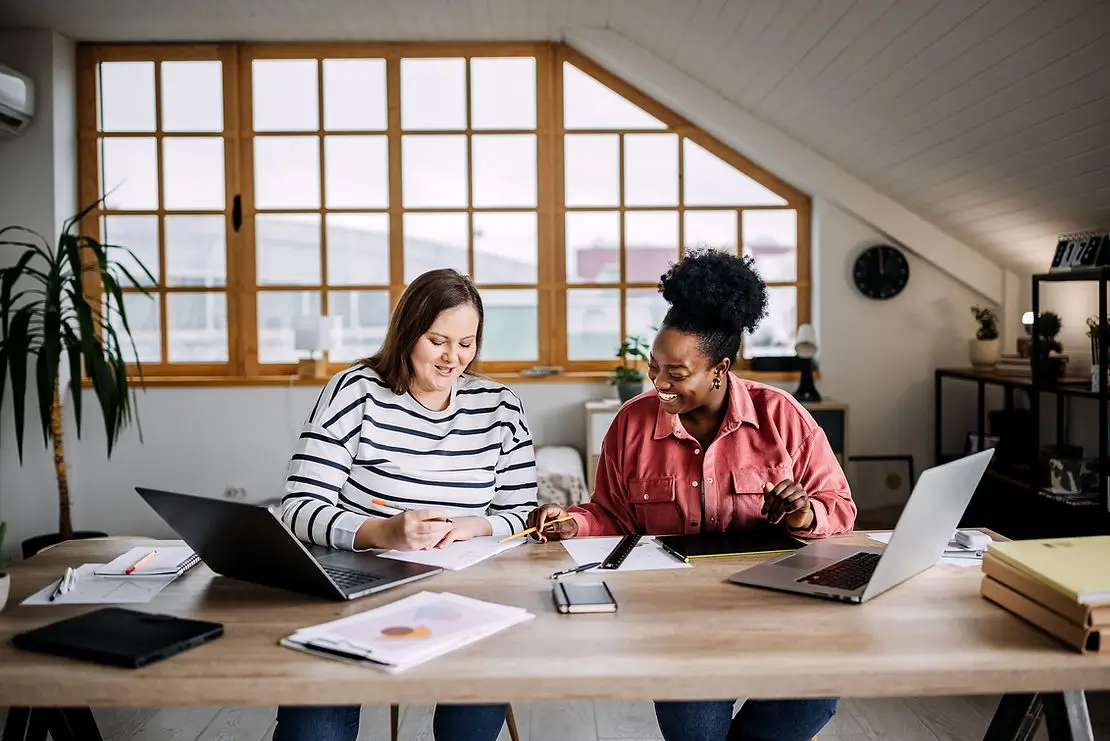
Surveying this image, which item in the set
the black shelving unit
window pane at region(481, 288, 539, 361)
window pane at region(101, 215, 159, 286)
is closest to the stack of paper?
the black shelving unit

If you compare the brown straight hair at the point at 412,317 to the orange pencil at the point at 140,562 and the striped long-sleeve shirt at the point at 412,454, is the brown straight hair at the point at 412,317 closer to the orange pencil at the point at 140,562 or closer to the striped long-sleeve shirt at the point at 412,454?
the striped long-sleeve shirt at the point at 412,454

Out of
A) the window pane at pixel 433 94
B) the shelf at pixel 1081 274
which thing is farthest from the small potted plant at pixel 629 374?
the shelf at pixel 1081 274

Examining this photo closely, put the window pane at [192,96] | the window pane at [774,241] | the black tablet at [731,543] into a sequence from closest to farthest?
the black tablet at [731,543] < the window pane at [192,96] < the window pane at [774,241]

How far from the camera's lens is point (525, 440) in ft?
7.29

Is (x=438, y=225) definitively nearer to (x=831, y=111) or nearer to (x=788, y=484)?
(x=831, y=111)

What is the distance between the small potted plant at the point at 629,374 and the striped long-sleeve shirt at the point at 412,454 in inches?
103

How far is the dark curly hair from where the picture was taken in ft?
6.83

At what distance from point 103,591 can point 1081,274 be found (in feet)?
11.4

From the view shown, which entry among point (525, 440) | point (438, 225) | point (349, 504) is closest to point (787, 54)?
point (438, 225)

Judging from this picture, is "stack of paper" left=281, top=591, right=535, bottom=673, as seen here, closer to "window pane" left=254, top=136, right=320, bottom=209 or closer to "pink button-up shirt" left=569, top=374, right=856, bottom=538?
"pink button-up shirt" left=569, top=374, right=856, bottom=538

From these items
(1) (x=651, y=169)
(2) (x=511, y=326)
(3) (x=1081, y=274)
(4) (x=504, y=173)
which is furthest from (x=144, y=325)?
(3) (x=1081, y=274)

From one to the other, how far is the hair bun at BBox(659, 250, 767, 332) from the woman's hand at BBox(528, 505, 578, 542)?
515mm

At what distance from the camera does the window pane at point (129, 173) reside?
502 centimetres

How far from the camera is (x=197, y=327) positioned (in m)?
5.10
